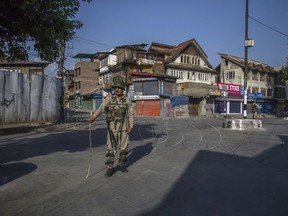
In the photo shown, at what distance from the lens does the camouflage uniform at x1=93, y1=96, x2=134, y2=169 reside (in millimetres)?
5668

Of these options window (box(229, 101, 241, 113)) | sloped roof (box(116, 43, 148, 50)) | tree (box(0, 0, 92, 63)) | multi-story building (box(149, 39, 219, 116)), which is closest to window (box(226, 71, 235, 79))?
multi-story building (box(149, 39, 219, 116))

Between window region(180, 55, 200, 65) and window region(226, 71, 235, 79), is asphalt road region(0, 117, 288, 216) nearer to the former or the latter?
window region(180, 55, 200, 65)

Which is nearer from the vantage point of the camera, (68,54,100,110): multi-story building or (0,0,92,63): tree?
(0,0,92,63): tree

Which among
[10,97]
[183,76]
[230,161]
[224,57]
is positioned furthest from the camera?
[224,57]

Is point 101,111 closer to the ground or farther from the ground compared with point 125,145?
farther from the ground

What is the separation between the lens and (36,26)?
17.9 feet

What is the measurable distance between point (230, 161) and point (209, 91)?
1350 inches

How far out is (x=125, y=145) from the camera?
5773mm

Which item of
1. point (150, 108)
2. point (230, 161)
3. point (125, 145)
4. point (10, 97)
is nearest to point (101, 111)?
point (125, 145)

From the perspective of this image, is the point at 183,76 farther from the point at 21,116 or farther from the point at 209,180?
the point at 209,180

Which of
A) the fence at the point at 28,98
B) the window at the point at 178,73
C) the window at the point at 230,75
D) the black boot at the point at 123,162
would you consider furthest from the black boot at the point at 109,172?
A: the window at the point at 230,75

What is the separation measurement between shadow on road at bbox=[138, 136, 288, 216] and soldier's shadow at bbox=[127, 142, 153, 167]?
153cm

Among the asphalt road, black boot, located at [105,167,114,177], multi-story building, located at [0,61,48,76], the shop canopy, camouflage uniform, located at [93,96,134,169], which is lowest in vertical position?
the asphalt road

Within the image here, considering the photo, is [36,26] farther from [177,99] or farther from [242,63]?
[242,63]
